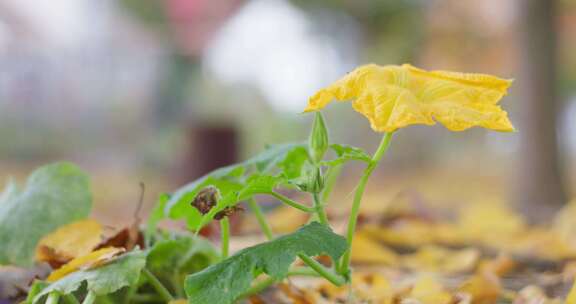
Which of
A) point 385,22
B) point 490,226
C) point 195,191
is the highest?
point 385,22

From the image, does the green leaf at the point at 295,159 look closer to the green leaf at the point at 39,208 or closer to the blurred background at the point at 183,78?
the green leaf at the point at 39,208

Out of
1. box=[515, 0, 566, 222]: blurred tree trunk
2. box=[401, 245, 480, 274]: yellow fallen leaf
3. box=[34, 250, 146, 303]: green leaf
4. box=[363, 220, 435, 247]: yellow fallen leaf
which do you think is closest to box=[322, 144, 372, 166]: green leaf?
box=[34, 250, 146, 303]: green leaf

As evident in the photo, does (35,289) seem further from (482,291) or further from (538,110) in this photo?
(538,110)

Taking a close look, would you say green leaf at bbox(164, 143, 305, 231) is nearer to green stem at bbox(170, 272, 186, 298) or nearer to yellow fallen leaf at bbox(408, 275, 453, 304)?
green stem at bbox(170, 272, 186, 298)

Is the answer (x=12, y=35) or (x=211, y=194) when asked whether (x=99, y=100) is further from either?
(x=211, y=194)

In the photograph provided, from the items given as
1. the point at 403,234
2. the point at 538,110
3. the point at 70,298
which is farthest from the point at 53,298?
the point at 538,110

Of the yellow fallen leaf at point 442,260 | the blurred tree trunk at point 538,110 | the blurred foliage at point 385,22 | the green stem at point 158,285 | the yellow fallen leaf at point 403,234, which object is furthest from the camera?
the blurred foliage at point 385,22

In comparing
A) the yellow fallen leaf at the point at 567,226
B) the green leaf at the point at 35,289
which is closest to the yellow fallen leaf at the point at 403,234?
the yellow fallen leaf at the point at 567,226
